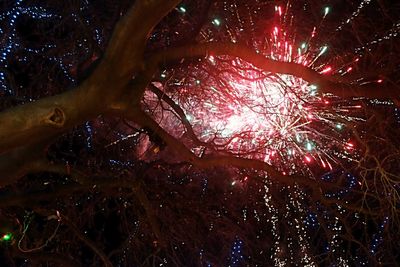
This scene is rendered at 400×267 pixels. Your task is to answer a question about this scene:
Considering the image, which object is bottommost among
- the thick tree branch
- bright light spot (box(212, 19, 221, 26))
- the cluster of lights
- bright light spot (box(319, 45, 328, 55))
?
the thick tree branch

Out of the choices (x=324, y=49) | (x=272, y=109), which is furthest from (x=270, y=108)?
(x=324, y=49)

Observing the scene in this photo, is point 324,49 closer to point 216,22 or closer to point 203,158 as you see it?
point 216,22

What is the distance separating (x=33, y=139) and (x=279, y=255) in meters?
7.62

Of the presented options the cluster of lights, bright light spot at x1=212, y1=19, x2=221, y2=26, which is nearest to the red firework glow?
the cluster of lights

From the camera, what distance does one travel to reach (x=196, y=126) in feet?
28.0

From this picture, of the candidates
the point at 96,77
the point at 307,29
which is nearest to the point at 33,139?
the point at 96,77

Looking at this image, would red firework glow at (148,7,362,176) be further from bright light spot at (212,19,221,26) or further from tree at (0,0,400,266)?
bright light spot at (212,19,221,26)

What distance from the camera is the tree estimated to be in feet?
15.2

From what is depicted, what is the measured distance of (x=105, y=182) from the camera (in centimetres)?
636

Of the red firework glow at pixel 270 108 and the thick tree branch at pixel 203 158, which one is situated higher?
the red firework glow at pixel 270 108

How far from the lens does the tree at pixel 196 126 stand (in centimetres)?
463

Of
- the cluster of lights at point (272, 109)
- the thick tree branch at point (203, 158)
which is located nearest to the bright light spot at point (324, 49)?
the cluster of lights at point (272, 109)

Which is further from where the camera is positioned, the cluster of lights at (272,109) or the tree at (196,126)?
the cluster of lights at (272,109)

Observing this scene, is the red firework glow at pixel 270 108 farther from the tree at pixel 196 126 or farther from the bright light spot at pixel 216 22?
the bright light spot at pixel 216 22
